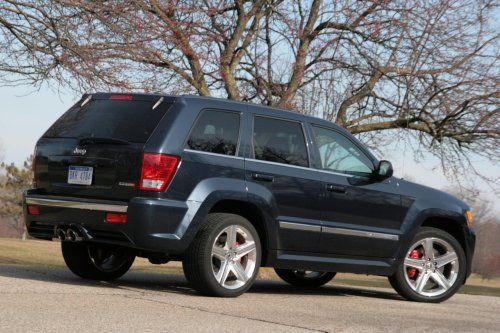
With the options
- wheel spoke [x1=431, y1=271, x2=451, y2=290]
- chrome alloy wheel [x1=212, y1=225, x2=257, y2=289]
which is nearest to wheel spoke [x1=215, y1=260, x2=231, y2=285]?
chrome alloy wheel [x1=212, y1=225, x2=257, y2=289]

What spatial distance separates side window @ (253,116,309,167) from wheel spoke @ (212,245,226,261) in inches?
37.1

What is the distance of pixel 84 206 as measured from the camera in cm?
752

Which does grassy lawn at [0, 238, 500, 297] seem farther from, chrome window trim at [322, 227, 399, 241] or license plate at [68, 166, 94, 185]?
license plate at [68, 166, 94, 185]

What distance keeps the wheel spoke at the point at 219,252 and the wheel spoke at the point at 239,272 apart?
5.9 inches

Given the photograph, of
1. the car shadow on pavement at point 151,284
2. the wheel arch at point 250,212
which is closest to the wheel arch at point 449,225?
the car shadow on pavement at point 151,284

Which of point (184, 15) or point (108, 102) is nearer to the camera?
point (108, 102)

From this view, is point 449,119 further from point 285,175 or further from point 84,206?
point 84,206

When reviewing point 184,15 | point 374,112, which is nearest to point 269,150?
point 184,15

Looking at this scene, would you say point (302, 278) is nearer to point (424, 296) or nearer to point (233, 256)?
point (424, 296)

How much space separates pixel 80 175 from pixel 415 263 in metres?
3.75

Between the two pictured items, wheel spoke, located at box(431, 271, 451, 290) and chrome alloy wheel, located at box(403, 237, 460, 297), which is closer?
chrome alloy wheel, located at box(403, 237, 460, 297)

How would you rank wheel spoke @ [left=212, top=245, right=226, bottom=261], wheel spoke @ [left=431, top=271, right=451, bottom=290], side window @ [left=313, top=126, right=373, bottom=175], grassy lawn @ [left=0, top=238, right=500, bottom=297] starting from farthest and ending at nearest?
grassy lawn @ [left=0, top=238, right=500, bottom=297], wheel spoke @ [left=431, top=271, right=451, bottom=290], side window @ [left=313, top=126, right=373, bottom=175], wheel spoke @ [left=212, top=245, right=226, bottom=261]

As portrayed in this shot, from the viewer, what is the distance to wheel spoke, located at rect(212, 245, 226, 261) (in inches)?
300

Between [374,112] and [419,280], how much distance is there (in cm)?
994
